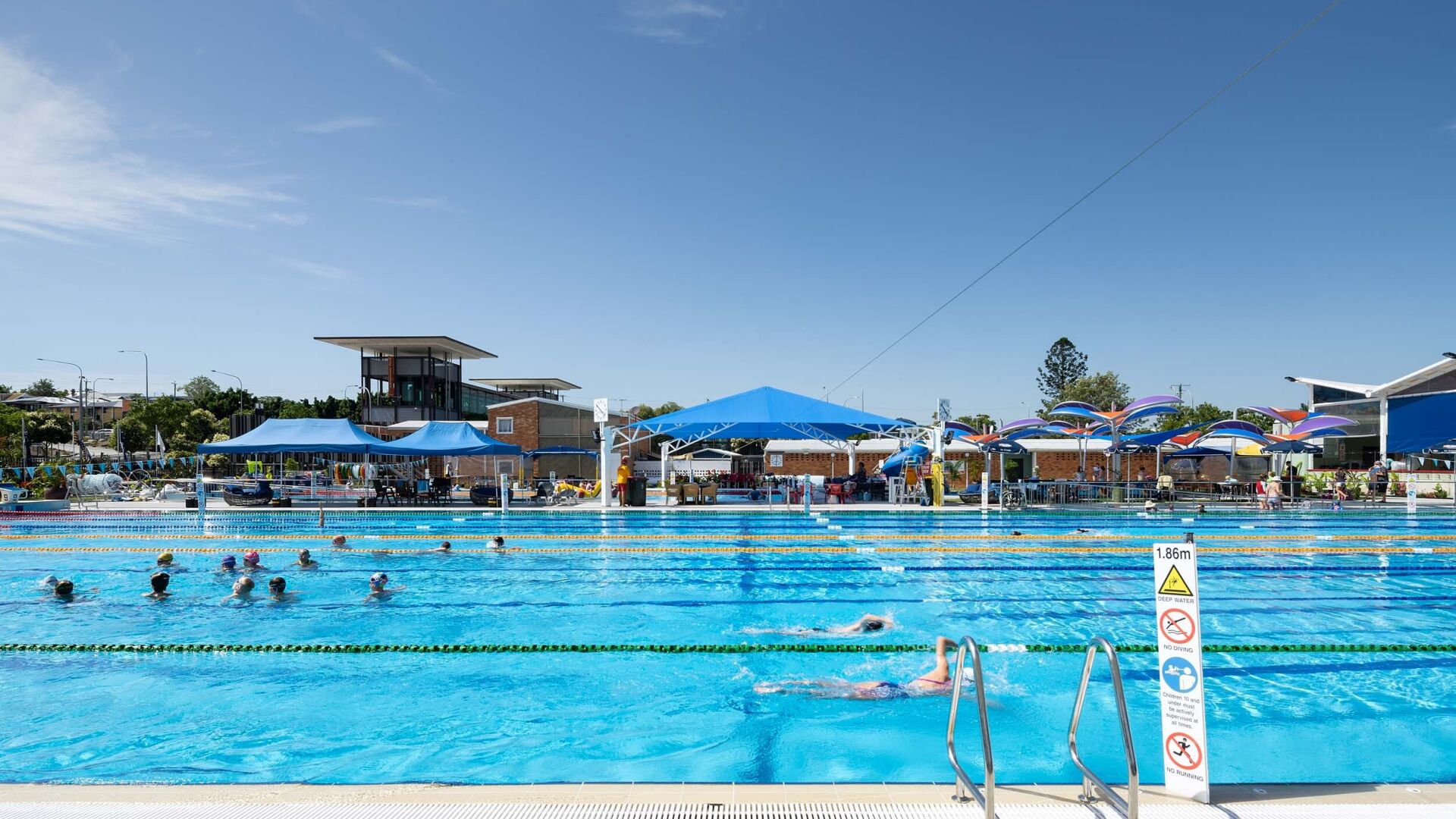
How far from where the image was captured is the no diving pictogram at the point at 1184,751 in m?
3.38

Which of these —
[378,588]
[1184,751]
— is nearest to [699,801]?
[1184,751]

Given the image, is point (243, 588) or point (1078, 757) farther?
point (243, 588)

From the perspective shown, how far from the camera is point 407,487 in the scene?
23547mm

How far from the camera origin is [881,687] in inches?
256

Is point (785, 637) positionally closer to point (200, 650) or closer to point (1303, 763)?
point (1303, 763)

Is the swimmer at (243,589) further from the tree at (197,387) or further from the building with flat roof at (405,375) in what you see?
the tree at (197,387)

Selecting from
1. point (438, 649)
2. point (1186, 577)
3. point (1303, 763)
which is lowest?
point (1303, 763)

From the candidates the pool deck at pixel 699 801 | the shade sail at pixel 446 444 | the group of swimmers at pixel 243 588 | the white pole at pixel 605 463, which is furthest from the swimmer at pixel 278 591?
the shade sail at pixel 446 444

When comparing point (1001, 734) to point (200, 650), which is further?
point (200, 650)

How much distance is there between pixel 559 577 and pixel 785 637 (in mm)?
4186

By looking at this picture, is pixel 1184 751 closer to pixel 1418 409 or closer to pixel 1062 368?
pixel 1418 409

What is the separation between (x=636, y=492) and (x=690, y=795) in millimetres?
19131

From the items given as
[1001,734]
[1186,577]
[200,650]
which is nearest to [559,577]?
[200,650]

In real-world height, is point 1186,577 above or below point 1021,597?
above
